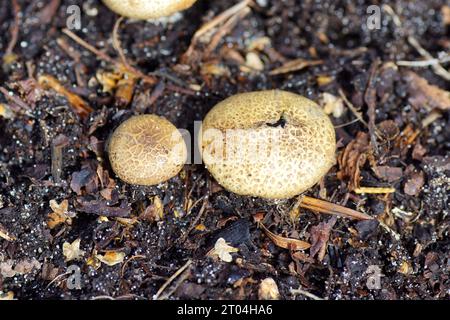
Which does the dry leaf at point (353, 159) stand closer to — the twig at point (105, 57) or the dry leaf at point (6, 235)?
the twig at point (105, 57)

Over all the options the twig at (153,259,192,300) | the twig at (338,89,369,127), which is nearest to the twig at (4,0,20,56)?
the twig at (153,259,192,300)

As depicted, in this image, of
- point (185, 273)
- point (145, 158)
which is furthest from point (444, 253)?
point (145, 158)

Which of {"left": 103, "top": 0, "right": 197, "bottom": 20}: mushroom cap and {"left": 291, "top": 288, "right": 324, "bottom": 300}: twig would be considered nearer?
{"left": 291, "top": 288, "right": 324, "bottom": 300}: twig

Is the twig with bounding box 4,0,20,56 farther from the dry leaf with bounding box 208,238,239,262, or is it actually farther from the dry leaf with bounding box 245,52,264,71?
the dry leaf with bounding box 208,238,239,262

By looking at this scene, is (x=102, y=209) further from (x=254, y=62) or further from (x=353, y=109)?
(x=353, y=109)

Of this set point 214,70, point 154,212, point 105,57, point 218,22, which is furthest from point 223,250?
point 218,22
